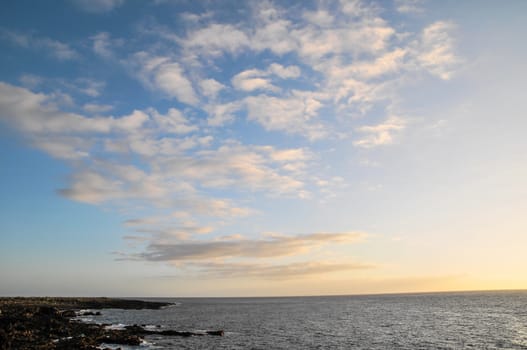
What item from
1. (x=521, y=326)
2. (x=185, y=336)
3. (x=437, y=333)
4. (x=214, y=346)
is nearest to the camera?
(x=214, y=346)

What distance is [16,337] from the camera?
46.8 m

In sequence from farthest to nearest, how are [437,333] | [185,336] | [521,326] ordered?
[521,326] < [437,333] < [185,336]

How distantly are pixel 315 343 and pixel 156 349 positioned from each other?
22805mm

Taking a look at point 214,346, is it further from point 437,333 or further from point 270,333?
point 437,333

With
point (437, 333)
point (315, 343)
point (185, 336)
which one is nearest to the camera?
point (315, 343)

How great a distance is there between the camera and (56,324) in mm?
60625

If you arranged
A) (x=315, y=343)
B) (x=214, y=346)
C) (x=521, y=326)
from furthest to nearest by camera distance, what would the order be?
(x=521, y=326), (x=315, y=343), (x=214, y=346)

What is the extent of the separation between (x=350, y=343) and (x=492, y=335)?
2530cm

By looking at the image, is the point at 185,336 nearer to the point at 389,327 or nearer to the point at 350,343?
the point at 350,343

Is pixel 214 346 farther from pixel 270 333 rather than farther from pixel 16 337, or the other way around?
pixel 16 337

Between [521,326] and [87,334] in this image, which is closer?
[87,334]

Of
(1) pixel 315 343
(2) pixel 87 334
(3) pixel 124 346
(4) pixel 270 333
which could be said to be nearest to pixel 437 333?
(1) pixel 315 343

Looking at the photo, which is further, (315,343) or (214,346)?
(315,343)

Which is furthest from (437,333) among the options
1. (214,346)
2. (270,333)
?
(214,346)
